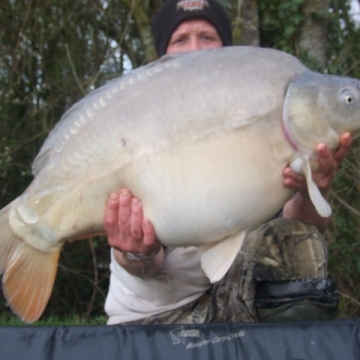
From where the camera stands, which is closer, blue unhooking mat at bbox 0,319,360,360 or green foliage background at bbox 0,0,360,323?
blue unhooking mat at bbox 0,319,360,360

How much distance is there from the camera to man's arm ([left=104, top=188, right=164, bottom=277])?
129cm

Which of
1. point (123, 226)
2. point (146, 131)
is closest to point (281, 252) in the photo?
point (123, 226)

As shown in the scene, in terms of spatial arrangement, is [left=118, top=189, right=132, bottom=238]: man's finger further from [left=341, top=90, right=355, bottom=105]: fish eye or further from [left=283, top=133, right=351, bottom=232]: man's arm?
[left=341, top=90, right=355, bottom=105]: fish eye

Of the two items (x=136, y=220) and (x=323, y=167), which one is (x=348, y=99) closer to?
(x=323, y=167)

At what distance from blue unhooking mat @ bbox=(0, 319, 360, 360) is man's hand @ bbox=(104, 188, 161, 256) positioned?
0.60 ft

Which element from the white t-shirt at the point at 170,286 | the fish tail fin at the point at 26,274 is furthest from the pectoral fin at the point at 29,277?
the white t-shirt at the point at 170,286

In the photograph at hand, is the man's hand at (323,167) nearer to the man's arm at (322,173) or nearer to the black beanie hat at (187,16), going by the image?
the man's arm at (322,173)

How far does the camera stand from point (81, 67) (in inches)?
133

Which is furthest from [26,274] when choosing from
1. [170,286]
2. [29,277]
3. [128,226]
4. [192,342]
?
[170,286]

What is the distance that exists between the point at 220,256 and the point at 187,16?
3.08ft

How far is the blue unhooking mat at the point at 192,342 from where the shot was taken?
1358 mm

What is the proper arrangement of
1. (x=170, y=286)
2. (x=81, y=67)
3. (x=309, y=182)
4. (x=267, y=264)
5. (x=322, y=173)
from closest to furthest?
(x=309, y=182)
(x=322, y=173)
(x=267, y=264)
(x=170, y=286)
(x=81, y=67)

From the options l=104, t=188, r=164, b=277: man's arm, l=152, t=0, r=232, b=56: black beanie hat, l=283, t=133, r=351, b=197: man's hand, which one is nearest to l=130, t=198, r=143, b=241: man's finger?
l=104, t=188, r=164, b=277: man's arm

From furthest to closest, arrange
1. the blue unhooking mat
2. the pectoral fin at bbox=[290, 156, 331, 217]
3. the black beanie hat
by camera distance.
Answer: the black beanie hat, the blue unhooking mat, the pectoral fin at bbox=[290, 156, 331, 217]
